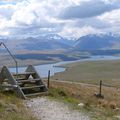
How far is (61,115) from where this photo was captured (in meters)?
16.0

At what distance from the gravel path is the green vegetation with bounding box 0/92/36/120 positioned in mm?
431

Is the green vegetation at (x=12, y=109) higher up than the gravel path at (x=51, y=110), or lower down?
higher up

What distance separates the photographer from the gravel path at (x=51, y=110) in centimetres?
1568

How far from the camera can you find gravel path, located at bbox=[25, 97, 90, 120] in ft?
51.4

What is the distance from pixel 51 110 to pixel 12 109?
2.00 metres

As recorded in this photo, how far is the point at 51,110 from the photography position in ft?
55.6

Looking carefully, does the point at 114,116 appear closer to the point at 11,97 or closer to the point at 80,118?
the point at 80,118

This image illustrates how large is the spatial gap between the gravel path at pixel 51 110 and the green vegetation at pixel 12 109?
1.41 feet

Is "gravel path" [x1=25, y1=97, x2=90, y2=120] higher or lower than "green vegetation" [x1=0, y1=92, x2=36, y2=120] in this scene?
lower

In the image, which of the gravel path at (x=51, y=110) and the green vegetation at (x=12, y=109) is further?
the gravel path at (x=51, y=110)

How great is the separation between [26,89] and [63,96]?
206 cm

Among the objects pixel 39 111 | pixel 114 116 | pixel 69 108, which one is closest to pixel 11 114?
pixel 39 111

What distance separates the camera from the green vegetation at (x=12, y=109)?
14.6m

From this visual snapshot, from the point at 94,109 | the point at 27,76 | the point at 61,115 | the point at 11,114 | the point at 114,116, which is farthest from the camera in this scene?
the point at 27,76
